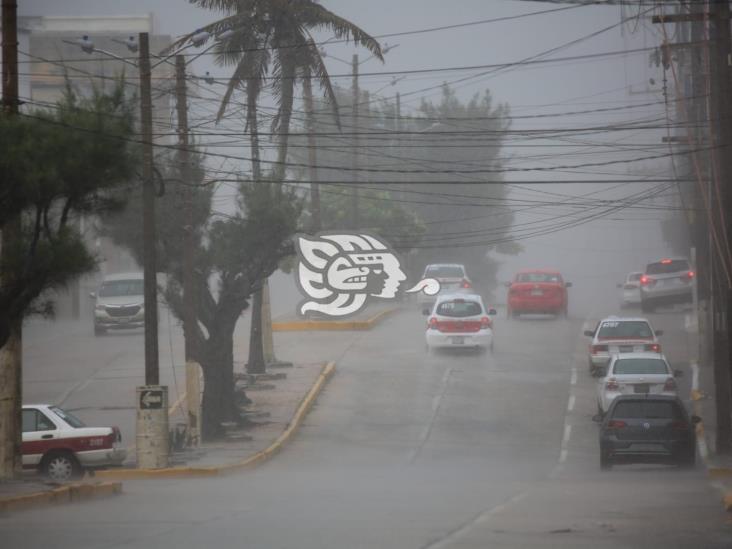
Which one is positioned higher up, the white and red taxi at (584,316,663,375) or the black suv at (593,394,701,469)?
the white and red taxi at (584,316,663,375)

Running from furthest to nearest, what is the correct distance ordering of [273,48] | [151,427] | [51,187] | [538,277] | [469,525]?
[538,277]
[273,48]
[151,427]
[51,187]
[469,525]

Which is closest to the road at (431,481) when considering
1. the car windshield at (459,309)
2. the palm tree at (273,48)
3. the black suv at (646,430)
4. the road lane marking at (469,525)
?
the road lane marking at (469,525)

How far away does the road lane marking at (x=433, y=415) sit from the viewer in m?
27.7

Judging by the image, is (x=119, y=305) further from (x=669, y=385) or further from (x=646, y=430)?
(x=646, y=430)

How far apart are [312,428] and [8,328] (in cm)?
1520

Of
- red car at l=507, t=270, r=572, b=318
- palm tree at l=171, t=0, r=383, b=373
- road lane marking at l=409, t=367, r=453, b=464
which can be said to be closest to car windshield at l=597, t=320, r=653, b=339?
road lane marking at l=409, t=367, r=453, b=464

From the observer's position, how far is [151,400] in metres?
24.7

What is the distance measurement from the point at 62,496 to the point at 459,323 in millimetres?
21718

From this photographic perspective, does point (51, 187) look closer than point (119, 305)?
Yes

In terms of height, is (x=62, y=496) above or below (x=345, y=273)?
below

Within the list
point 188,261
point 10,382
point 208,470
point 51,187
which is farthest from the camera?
point 188,261

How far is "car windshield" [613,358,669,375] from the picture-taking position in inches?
1139

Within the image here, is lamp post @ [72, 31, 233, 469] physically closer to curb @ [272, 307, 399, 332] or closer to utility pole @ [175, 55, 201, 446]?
utility pole @ [175, 55, 201, 446]

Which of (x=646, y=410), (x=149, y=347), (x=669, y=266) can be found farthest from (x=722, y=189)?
(x=669, y=266)
